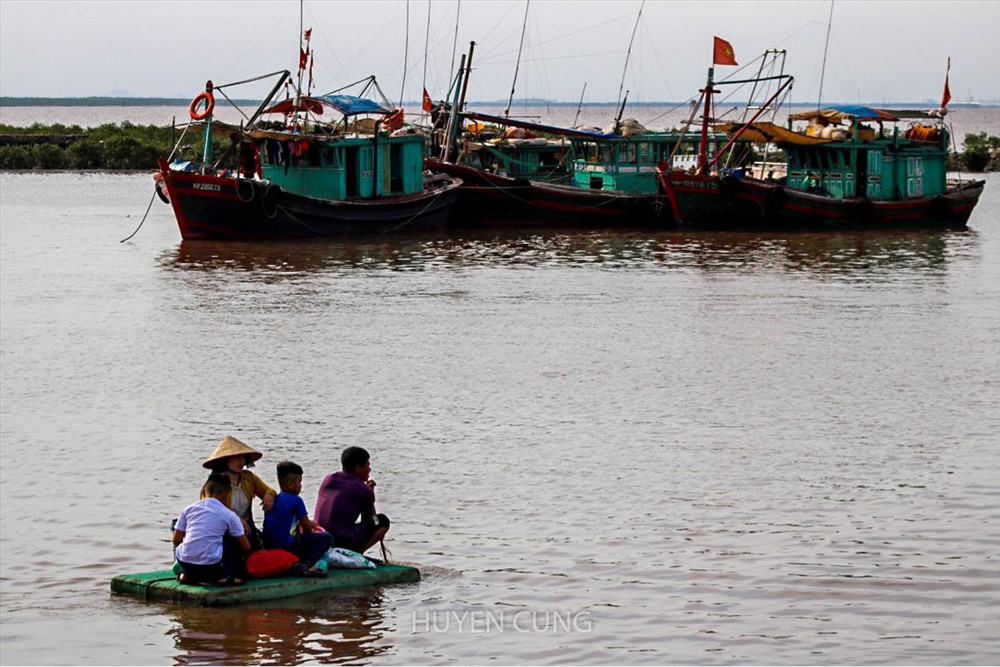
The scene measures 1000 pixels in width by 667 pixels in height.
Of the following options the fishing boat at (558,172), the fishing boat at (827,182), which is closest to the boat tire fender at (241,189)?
the fishing boat at (558,172)

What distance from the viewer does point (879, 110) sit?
123 ft

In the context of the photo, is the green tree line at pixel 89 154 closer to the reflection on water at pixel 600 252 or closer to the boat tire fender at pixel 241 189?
the reflection on water at pixel 600 252

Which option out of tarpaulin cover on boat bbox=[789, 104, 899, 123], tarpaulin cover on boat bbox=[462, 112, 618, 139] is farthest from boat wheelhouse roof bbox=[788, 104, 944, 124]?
tarpaulin cover on boat bbox=[462, 112, 618, 139]

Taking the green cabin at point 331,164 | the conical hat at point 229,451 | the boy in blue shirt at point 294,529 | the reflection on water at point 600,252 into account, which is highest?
the green cabin at point 331,164

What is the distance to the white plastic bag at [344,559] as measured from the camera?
351 inches

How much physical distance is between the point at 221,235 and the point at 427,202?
4.89m

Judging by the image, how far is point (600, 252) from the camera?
1275 inches

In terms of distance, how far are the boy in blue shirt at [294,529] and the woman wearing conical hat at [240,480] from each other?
0.07 metres

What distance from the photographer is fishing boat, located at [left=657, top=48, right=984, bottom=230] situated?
35.7 meters

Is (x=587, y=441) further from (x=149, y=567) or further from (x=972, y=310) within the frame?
(x=972, y=310)

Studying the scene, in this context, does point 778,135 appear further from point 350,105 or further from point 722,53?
point 350,105

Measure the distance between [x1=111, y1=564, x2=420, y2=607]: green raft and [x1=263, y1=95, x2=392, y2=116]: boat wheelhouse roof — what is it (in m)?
24.8

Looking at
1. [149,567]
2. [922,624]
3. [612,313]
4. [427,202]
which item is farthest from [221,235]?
[922,624]

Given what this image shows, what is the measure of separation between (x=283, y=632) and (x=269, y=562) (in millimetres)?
561
